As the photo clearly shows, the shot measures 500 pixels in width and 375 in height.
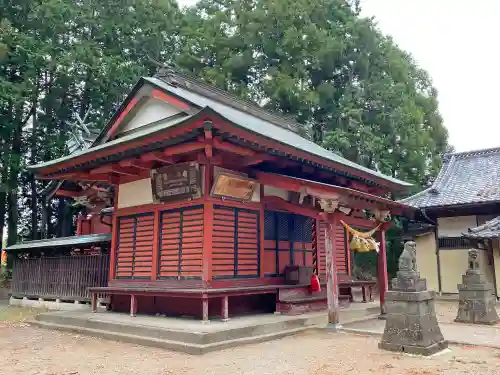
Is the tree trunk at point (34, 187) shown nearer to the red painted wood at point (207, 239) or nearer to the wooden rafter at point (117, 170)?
the wooden rafter at point (117, 170)

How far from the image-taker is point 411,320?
6559 millimetres

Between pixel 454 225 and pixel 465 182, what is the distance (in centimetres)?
211

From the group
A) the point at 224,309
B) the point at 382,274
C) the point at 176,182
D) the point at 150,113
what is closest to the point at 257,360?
the point at 224,309

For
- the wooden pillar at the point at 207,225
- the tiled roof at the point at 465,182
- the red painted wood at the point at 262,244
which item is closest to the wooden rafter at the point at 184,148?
the wooden pillar at the point at 207,225

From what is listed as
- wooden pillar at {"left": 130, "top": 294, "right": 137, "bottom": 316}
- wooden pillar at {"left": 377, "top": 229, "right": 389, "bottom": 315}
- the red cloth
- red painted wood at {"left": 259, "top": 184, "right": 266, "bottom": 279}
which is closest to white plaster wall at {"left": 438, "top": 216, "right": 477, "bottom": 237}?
wooden pillar at {"left": 377, "top": 229, "right": 389, "bottom": 315}

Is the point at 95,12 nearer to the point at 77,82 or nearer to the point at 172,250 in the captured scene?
the point at 77,82

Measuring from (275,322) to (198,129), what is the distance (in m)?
3.99

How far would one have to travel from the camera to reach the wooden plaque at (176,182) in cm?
909

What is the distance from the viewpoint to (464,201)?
17.1 m

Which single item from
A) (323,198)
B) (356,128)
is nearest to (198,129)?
(323,198)

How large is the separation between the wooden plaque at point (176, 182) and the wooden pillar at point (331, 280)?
9.26 ft

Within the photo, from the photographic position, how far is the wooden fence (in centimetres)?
1305

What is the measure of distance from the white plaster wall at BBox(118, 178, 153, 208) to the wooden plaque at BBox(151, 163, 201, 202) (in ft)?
1.66

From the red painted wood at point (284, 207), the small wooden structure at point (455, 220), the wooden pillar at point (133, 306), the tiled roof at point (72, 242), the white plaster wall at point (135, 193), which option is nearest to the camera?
the red painted wood at point (284, 207)
